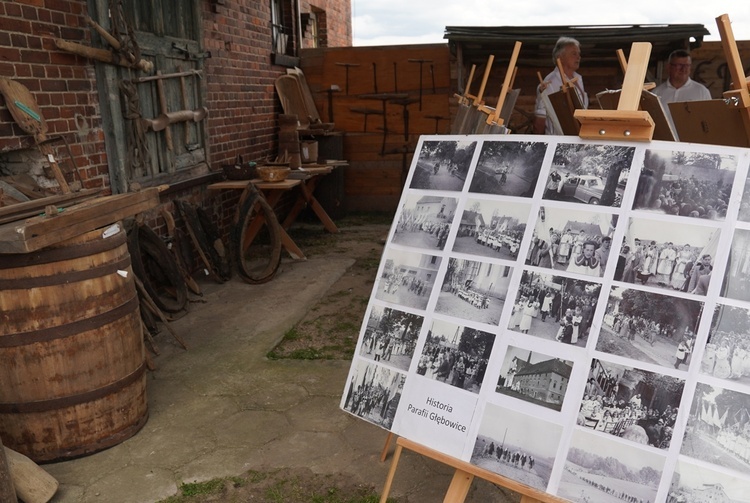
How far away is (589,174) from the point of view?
1671mm

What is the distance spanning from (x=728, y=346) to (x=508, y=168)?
31.2 inches

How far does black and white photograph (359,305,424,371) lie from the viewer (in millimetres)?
1931

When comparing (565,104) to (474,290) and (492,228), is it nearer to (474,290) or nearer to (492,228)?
(492,228)

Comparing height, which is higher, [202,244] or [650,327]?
[650,327]

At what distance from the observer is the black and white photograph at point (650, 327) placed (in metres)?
1.46

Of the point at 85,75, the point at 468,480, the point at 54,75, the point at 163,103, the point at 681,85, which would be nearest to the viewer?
the point at 468,480

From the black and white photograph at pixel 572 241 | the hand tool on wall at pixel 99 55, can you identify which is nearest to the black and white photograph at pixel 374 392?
the black and white photograph at pixel 572 241

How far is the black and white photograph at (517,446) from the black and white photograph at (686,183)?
2.18ft

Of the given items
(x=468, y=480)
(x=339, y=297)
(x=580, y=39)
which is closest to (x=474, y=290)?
(x=468, y=480)

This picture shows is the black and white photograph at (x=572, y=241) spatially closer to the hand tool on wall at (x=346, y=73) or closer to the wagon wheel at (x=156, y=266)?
the wagon wheel at (x=156, y=266)

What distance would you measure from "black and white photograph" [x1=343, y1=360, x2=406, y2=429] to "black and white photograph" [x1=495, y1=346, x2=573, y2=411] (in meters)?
0.38

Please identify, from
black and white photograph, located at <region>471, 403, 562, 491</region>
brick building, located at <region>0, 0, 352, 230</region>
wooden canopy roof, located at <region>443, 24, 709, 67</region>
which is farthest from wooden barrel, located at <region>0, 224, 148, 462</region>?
wooden canopy roof, located at <region>443, 24, 709, 67</region>

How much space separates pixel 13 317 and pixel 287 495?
4.69 ft

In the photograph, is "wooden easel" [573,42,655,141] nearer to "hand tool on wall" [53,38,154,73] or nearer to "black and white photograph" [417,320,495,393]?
"black and white photograph" [417,320,495,393]
